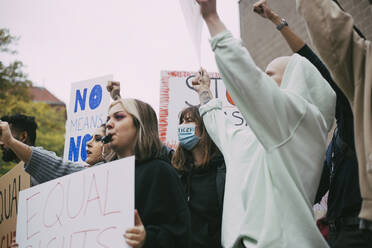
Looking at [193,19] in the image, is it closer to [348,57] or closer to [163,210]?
[348,57]

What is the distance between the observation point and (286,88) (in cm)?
173

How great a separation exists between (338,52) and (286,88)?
0.48 m

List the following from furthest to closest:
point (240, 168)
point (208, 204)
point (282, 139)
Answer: point (208, 204)
point (240, 168)
point (282, 139)

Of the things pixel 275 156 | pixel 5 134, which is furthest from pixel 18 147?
pixel 275 156

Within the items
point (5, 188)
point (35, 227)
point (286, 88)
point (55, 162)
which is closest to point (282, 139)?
point (286, 88)

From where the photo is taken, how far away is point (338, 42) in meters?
1.25

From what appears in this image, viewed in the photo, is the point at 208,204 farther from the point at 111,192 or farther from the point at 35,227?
the point at 35,227

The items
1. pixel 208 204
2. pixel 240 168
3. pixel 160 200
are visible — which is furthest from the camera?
pixel 208 204

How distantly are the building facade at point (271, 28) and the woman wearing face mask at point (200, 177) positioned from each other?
355 centimetres

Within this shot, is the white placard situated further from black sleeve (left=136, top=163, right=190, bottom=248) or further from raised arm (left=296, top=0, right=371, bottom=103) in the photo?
black sleeve (left=136, top=163, right=190, bottom=248)

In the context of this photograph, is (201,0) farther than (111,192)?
No

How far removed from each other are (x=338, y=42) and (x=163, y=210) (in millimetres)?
1034

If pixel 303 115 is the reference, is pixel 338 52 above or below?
above

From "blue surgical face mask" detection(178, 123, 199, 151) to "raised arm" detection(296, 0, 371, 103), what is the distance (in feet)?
4.74
